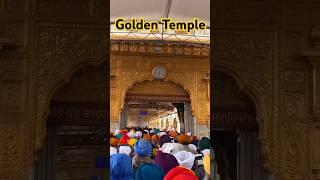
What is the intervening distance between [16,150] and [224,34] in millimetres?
1242

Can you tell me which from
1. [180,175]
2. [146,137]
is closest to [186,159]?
[180,175]

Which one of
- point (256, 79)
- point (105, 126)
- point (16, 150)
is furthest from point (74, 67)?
point (256, 79)

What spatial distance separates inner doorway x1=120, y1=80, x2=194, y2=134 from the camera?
2594 millimetres

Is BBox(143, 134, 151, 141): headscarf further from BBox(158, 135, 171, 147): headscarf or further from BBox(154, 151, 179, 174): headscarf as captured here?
BBox(154, 151, 179, 174): headscarf

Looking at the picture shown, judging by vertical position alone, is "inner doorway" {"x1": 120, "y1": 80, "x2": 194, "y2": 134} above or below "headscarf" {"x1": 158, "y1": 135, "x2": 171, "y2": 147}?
above

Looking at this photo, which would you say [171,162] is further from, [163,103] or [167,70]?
[167,70]

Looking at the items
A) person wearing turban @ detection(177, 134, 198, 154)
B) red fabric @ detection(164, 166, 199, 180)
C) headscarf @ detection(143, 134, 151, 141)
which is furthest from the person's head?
red fabric @ detection(164, 166, 199, 180)

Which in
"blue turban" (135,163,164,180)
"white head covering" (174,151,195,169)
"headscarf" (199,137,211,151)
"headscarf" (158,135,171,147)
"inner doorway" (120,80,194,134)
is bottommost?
"blue turban" (135,163,164,180)

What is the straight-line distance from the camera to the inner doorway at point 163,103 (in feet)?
8.51

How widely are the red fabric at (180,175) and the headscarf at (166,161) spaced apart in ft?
0.62

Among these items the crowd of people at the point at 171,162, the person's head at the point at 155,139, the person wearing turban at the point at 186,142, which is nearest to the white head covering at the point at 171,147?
the crowd of people at the point at 171,162

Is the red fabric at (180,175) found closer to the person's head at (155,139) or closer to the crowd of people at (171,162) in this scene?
the crowd of people at (171,162)

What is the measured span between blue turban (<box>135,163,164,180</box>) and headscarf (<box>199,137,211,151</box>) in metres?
0.29

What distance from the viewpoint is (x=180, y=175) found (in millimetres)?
2205
